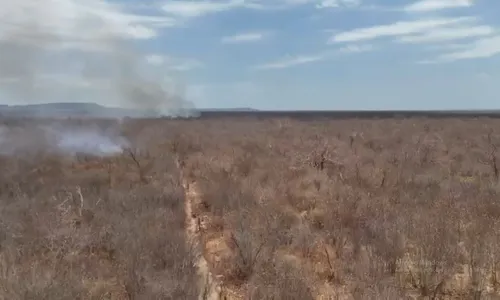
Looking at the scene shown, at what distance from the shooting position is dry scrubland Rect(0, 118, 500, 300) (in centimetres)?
678

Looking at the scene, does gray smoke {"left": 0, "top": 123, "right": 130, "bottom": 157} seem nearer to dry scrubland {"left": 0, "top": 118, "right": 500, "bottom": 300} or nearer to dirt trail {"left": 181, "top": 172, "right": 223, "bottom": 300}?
dry scrubland {"left": 0, "top": 118, "right": 500, "bottom": 300}

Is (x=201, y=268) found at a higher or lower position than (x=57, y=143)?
lower

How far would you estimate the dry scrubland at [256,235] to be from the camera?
22.2 feet

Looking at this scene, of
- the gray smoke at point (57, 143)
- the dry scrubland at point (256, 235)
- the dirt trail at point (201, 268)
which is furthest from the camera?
the gray smoke at point (57, 143)

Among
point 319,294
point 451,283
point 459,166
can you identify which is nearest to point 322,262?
point 319,294

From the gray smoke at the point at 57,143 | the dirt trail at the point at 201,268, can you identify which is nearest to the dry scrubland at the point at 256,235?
the dirt trail at the point at 201,268

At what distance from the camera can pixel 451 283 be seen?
7121 mm

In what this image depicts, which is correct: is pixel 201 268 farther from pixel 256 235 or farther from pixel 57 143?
pixel 57 143

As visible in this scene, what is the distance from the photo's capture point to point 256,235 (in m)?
8.98

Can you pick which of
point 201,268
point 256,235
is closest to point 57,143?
point 256,235

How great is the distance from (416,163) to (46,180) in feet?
38.0

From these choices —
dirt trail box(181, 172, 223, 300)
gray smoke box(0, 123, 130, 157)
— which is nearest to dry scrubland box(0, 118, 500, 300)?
dirt trail box(181, 172, 223, 300)

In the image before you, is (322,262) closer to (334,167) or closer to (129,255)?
(129,255)

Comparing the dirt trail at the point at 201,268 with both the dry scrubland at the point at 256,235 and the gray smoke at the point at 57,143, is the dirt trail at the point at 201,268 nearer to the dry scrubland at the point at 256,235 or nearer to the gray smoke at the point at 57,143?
the dry scrubland at the point at 256,235
